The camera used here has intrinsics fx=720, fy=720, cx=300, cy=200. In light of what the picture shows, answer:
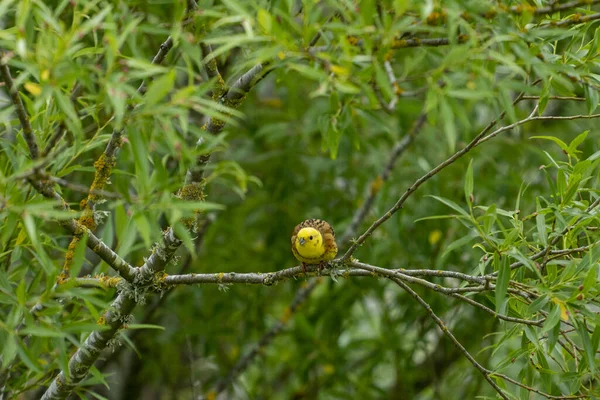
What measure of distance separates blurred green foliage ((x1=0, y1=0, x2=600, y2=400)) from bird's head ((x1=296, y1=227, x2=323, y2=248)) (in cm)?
27

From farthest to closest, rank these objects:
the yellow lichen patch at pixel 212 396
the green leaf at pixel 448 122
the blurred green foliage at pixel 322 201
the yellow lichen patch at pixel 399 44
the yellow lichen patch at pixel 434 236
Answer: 1. the yellow lichen patch at pixel 434 236
2. the yellow lichen patch at pixel 212 396
3. the yellow lichen patch at pixel 399 44
4. the blurred green foliage at pixel 322 201
5. the green leaf at pixel 448 122

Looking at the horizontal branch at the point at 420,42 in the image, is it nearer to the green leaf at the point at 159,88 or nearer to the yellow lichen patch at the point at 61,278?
the green leaf at the point at 159,88

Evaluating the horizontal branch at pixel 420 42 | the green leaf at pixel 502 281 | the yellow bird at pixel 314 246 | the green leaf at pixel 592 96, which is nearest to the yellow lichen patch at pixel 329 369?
the yellow bird at pixel 314 246

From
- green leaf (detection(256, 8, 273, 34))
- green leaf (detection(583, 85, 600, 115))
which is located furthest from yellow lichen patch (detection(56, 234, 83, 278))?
green leaf (detection(583, 85, 600, 115))

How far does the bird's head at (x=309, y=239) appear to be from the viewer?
2455mm

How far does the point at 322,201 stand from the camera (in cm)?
411

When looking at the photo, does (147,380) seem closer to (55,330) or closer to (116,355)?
(116,355)

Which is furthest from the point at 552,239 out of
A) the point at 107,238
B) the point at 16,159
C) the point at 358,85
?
the point at 16,159

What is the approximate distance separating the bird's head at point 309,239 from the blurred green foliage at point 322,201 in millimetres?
273

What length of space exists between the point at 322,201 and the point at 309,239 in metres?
1.65

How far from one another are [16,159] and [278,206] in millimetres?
2145

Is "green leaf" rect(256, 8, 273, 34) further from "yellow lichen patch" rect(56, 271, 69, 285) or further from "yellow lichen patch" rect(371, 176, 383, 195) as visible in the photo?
"yellow lichen patch" rect(371, 176, 383, 195)

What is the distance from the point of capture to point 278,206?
13.5ft

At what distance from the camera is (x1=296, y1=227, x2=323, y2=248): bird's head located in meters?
2.46
